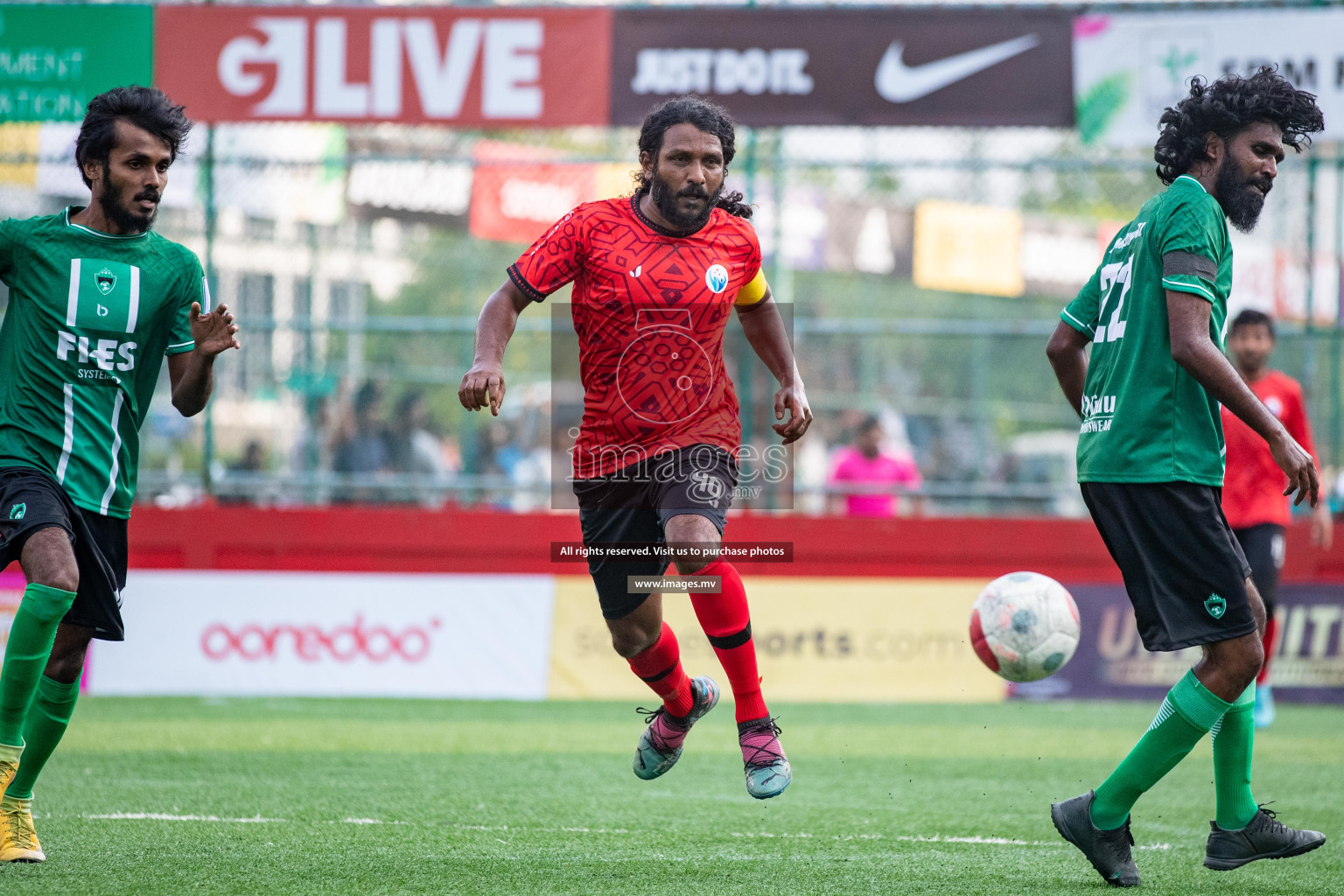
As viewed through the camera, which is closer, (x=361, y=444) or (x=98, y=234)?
(x=98, y=234)

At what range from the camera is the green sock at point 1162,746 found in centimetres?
454

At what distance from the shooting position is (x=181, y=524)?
11555 mm

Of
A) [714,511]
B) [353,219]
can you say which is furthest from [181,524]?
[714,511]

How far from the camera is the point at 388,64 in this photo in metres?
11.5

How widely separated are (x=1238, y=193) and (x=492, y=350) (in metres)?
2.43

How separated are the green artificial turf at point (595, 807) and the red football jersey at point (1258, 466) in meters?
1.36

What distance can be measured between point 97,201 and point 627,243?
5.94ft

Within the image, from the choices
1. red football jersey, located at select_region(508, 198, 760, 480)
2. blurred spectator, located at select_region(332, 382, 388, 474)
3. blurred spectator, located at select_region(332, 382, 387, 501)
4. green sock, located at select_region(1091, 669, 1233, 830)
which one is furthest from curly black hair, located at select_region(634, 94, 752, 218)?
blurred spectator, located at select_region(332, 382, 388, 474)

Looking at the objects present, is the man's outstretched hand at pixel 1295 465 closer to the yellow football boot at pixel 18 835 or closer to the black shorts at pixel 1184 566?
the black shorts at pixel 1184 566

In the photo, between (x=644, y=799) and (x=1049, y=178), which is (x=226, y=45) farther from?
(x=1049, y=178)

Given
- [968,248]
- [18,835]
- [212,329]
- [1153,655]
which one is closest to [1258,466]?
[1153,655]

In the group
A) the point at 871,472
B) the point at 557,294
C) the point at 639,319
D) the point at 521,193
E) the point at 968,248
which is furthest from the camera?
the point at 968,248

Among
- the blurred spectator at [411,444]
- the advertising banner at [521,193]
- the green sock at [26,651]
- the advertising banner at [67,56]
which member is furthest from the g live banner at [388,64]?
the green sock at [26,651]

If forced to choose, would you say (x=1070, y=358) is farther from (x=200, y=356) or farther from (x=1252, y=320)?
(x=1252, y=320)
